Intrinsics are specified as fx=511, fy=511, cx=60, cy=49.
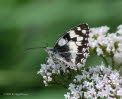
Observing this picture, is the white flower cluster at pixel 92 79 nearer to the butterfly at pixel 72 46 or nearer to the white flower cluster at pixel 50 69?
the white flower cluster at pixel 50 69

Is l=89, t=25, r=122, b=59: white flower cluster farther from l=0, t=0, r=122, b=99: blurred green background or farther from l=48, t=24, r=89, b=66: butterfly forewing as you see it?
l=0, t=0, r=122, b=99: blurred green background

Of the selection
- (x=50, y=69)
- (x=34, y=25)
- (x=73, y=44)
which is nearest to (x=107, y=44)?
(x=73, y=44)

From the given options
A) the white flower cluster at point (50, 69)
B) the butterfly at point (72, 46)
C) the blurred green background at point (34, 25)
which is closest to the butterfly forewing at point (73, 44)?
the butterfly at point (72, 46)

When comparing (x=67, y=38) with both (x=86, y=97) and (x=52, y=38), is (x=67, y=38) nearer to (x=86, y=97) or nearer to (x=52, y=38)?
(x=86, y=97)

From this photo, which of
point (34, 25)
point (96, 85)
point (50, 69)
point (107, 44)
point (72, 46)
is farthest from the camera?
point (34, 25)

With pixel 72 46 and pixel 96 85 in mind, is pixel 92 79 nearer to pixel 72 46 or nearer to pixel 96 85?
pixel 96 85

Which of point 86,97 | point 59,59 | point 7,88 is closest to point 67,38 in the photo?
point 59,59
